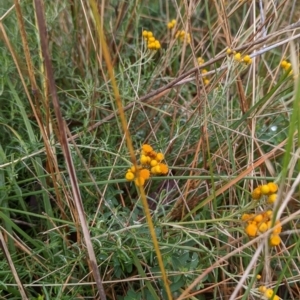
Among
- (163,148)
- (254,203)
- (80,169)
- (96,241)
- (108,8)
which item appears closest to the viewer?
(254,203)

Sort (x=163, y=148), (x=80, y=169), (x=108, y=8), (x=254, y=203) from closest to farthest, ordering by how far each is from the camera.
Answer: (x=254, y=203)
(x=80, y=169)
(x=163, y=148)
(x=108, y=8)

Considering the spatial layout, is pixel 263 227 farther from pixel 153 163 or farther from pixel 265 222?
pixel 153 163

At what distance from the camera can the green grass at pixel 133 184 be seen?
3.07 ft

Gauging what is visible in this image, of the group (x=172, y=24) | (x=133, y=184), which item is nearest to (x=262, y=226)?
(x=133, y=184)

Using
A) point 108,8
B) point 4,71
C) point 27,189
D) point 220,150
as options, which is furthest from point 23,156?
point 108,8

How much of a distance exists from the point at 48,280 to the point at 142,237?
207mm

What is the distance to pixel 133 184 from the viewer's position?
1181 millimetres

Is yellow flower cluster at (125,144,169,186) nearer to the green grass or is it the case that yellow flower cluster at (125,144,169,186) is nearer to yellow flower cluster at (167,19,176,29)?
the green grass

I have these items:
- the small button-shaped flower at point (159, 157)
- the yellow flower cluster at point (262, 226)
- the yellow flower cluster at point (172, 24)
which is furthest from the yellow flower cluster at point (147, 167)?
the yellow flower cluster at point (172, 24)

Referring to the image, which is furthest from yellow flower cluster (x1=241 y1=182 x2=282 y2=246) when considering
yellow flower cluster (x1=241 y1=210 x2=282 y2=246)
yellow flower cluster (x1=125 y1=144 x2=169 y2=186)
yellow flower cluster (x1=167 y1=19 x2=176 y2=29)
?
yellow flower cluster (x1=167 y1=19 x2=176 y2=29)

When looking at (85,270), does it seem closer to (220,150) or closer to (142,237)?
(142,237)

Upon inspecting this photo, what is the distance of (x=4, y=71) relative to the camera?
46.7 inches

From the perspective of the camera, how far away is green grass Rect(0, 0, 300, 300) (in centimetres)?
94

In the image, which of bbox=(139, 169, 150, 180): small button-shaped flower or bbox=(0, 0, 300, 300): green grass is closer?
bbox=(139, 169, 150, 180): small button-shaped flower
